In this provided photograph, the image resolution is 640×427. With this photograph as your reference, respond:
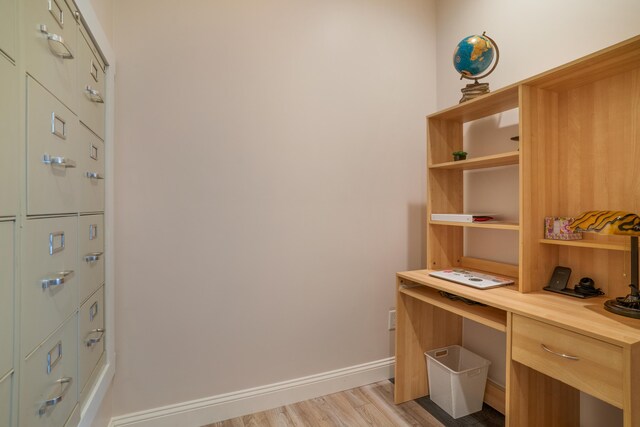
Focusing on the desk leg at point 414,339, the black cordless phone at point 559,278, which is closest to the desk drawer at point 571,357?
the black cordless phone at point 559,278

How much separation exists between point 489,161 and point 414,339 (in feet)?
3.71

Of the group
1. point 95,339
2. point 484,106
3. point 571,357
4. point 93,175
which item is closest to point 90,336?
point 95,339

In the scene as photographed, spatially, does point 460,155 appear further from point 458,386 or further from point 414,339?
point 458,386

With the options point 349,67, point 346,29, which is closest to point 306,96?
point 349,67

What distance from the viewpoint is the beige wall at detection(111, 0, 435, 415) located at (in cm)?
162

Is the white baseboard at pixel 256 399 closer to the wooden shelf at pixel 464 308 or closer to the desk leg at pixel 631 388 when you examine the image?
the wooden shelf at pixel 464 308

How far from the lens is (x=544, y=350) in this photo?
3.78 feet

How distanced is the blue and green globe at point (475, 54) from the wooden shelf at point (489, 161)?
487 millimetres

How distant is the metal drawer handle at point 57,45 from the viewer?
0.82 meters

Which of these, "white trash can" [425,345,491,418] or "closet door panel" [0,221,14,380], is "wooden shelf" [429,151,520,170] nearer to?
"white trash can" [425,345,491,418]

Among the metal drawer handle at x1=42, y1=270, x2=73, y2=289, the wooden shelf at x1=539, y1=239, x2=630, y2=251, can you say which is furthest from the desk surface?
the metal drawer handle at x1=42, y1=270, x2=73, y2=289

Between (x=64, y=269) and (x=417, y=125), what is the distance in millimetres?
2144

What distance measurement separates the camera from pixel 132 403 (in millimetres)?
1609

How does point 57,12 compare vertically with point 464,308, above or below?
above
